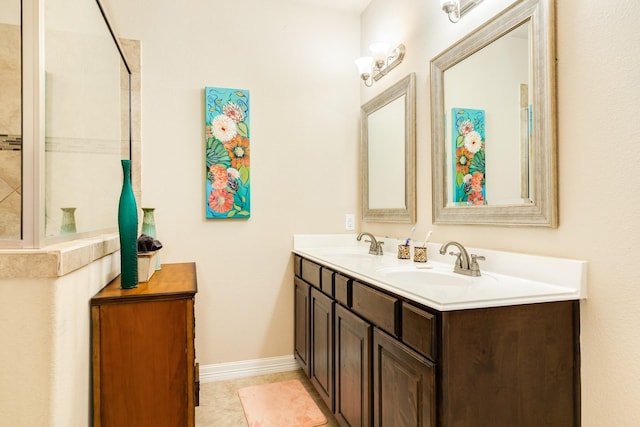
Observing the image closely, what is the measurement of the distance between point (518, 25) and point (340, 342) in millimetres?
1571

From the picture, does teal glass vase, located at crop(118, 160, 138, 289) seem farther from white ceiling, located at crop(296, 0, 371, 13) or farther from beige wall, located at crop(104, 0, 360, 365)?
white ceiling, located at crop(296, 0, 371, 13)

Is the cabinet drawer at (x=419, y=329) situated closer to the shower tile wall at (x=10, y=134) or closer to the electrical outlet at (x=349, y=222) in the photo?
the shower tile wall at (x=10, y=134)

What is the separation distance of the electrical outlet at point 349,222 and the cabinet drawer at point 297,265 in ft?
1.58

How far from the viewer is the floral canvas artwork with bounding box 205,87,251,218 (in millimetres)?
2525

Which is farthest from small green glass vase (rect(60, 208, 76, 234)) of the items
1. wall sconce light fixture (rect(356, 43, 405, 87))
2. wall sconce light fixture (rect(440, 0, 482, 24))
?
wall sconce light fixture (rect(356, 43, 405, 87))

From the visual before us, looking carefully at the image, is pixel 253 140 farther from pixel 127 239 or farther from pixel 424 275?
pixel 424 275

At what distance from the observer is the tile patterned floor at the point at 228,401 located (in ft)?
6.69

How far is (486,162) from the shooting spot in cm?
168

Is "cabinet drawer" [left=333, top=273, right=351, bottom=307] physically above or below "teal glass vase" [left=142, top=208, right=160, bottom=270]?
below

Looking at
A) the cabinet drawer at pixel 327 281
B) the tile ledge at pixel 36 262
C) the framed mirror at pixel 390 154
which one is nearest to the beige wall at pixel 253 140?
the framed mirror at pixel 390 154

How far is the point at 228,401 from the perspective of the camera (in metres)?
2.26

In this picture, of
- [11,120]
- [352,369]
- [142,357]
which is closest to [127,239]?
[142,357]

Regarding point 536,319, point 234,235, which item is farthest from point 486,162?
point 234,235

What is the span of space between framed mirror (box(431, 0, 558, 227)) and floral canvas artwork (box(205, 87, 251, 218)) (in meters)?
1.29
